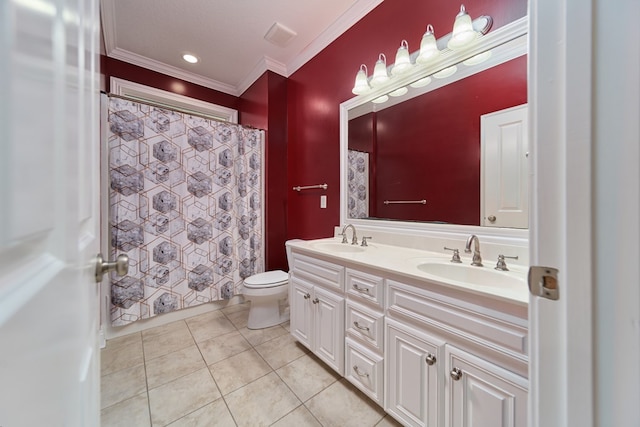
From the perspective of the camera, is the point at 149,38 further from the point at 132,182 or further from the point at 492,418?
the point at 492,418

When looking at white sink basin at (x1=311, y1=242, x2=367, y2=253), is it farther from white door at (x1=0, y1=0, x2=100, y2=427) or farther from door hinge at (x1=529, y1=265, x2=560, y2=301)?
white door at (x1=0, y1=0, x2=100, y2=427)

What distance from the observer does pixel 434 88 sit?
145cm

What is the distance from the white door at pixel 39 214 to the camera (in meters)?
0.17

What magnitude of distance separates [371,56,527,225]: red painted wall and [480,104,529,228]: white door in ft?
0.11

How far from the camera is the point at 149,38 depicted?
7.09 ft

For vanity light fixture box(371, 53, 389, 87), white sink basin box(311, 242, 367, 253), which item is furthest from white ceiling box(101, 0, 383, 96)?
white sink basin box(311, 242, 367, 253)

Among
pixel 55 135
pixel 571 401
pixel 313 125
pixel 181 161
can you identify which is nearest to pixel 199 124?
pixel 181 161

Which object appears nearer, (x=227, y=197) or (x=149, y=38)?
(x=149, y=38)

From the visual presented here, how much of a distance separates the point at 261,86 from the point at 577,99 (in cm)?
270

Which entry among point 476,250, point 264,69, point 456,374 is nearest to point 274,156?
point 264,69

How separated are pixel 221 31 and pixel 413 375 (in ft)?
9.23

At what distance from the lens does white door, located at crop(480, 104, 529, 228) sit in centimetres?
112

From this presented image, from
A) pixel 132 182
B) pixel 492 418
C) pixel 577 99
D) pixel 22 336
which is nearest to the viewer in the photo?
pixel 22 336

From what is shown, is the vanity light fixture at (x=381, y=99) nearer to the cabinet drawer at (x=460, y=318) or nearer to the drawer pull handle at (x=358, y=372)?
the cabinet drawer at (x=460, y=318)
